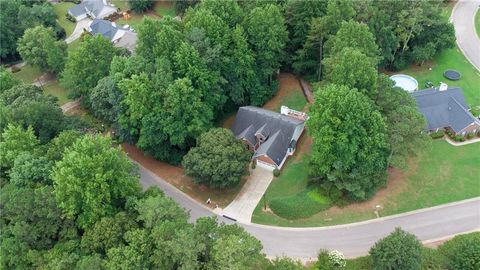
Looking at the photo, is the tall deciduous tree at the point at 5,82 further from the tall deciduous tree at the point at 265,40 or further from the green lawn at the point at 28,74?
the tall deciduous tree at the point at 265,40

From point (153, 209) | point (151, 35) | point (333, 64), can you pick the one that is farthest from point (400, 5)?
point (153, 209)

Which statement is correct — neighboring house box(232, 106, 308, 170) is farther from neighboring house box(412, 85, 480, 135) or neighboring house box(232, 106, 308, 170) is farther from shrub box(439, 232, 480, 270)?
shrub box(439, 232, 480, 270)

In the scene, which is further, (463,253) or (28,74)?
(28,74)

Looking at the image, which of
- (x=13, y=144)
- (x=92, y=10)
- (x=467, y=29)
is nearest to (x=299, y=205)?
(x=13, y=144)

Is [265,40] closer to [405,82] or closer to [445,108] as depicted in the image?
[405,82]

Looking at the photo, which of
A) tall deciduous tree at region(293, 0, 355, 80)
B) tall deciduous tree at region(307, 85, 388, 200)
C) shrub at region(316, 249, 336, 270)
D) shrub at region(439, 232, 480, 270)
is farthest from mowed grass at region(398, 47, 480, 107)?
shrub at region(316, 249, 336, 270)
